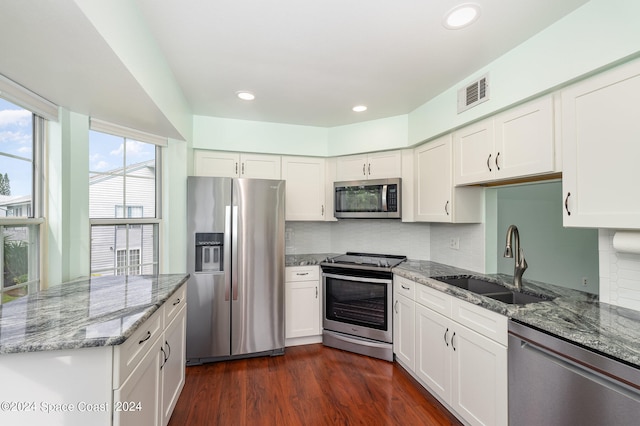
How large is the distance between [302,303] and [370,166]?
1660 millimetres

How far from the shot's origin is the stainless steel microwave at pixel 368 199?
283 centimetres

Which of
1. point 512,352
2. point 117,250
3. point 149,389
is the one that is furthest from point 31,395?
point 512,352

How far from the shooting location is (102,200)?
213 cm

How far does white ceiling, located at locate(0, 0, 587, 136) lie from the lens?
1.16 meters

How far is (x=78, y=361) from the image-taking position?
100 centimetres

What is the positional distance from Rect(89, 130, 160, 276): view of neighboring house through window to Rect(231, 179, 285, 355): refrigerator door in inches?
29.3

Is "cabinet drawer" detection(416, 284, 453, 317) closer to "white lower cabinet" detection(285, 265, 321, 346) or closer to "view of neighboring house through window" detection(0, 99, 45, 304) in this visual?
"white lower cabinet" detection(285, 265, 321, 346)

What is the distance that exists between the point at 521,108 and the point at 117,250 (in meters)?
3.09

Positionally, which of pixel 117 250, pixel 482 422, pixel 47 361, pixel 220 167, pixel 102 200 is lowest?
pixel 482 422

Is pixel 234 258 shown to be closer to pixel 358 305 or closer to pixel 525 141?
pixel 358 305

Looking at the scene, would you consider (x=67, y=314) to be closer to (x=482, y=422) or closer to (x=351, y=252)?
(x=482, y=422)

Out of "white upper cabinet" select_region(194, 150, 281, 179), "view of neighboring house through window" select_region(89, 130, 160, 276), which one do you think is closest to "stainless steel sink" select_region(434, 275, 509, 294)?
"white upper cabinet" select_region(194, 150, 281, 179)

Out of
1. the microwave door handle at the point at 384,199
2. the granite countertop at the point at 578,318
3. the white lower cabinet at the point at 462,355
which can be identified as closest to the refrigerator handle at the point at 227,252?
the microwave door handle at the point at 384,199

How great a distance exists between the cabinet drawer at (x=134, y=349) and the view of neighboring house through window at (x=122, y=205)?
3.46 ft
